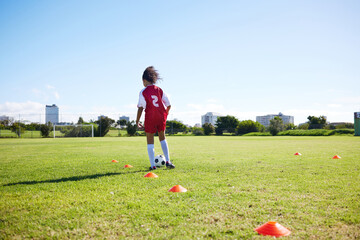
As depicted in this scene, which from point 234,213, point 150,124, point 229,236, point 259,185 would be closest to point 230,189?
point 259,185

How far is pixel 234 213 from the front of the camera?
8.61ft

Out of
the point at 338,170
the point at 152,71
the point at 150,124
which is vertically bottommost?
the point at 338,170

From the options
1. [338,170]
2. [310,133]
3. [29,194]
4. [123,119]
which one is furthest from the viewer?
[123,119]

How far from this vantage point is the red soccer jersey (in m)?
5.69

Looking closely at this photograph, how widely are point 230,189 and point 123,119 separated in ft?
136

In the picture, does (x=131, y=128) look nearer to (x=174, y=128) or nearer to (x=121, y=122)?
(x=121, y=122)

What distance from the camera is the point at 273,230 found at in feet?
6.93

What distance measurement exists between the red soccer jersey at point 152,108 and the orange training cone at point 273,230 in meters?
3.85

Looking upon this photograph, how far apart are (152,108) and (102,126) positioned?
124 ft

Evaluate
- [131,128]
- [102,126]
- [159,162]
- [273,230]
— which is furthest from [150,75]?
[102,126]

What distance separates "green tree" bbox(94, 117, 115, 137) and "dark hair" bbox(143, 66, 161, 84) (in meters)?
37.2

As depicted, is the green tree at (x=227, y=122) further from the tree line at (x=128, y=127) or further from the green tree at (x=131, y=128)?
the green tree at (x=131, y=128)

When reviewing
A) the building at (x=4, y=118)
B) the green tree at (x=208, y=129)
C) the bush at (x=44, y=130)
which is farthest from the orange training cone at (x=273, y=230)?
the green tree at (x=208, y=129)

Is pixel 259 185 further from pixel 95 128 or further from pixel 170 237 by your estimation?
pixel 95 128
